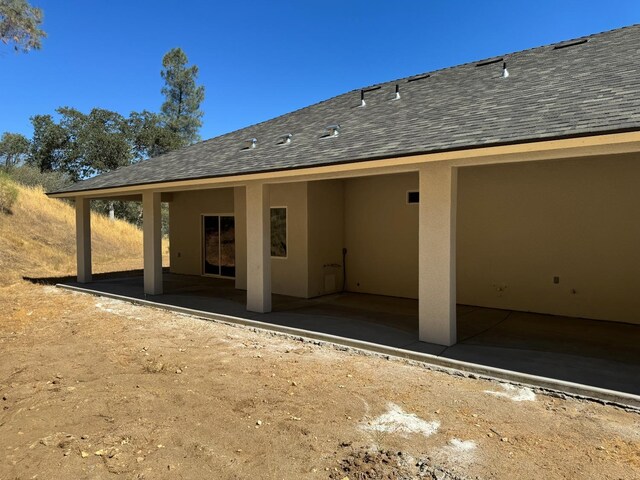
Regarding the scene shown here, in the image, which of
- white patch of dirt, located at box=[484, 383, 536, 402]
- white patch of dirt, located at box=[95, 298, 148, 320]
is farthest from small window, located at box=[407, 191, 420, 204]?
white patch of dirt, located at box=[95, 298, 148, 320]

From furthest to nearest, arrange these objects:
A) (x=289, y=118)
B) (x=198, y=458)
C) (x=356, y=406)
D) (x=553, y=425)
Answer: (x=289, y=118), (x=356, y=406), (x=553, y=425), (x=198, y=458)

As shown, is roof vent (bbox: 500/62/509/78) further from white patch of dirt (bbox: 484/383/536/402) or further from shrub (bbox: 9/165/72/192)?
shrub (bbox: 9/165/72/192)

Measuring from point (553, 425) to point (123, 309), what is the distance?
357 inches

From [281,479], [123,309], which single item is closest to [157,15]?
[123,309]

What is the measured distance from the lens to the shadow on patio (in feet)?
17.8

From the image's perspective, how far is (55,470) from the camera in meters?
3.28

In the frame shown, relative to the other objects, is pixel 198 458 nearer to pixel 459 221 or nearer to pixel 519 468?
pixel 519 468

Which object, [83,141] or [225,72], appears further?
[83,141]

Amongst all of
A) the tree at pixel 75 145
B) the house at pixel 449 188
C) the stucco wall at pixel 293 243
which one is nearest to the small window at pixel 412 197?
the house at pixel 449 188

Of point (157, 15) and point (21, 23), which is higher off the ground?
point (157, 15)

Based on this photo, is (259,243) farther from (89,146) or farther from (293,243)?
(89,146)

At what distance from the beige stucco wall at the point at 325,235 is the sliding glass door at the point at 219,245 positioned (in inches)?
162

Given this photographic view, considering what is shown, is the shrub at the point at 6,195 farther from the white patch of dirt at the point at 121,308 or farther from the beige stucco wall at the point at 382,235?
the beige stucco wall at the point at 382,235

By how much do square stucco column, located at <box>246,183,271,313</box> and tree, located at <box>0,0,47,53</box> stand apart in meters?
13.3
